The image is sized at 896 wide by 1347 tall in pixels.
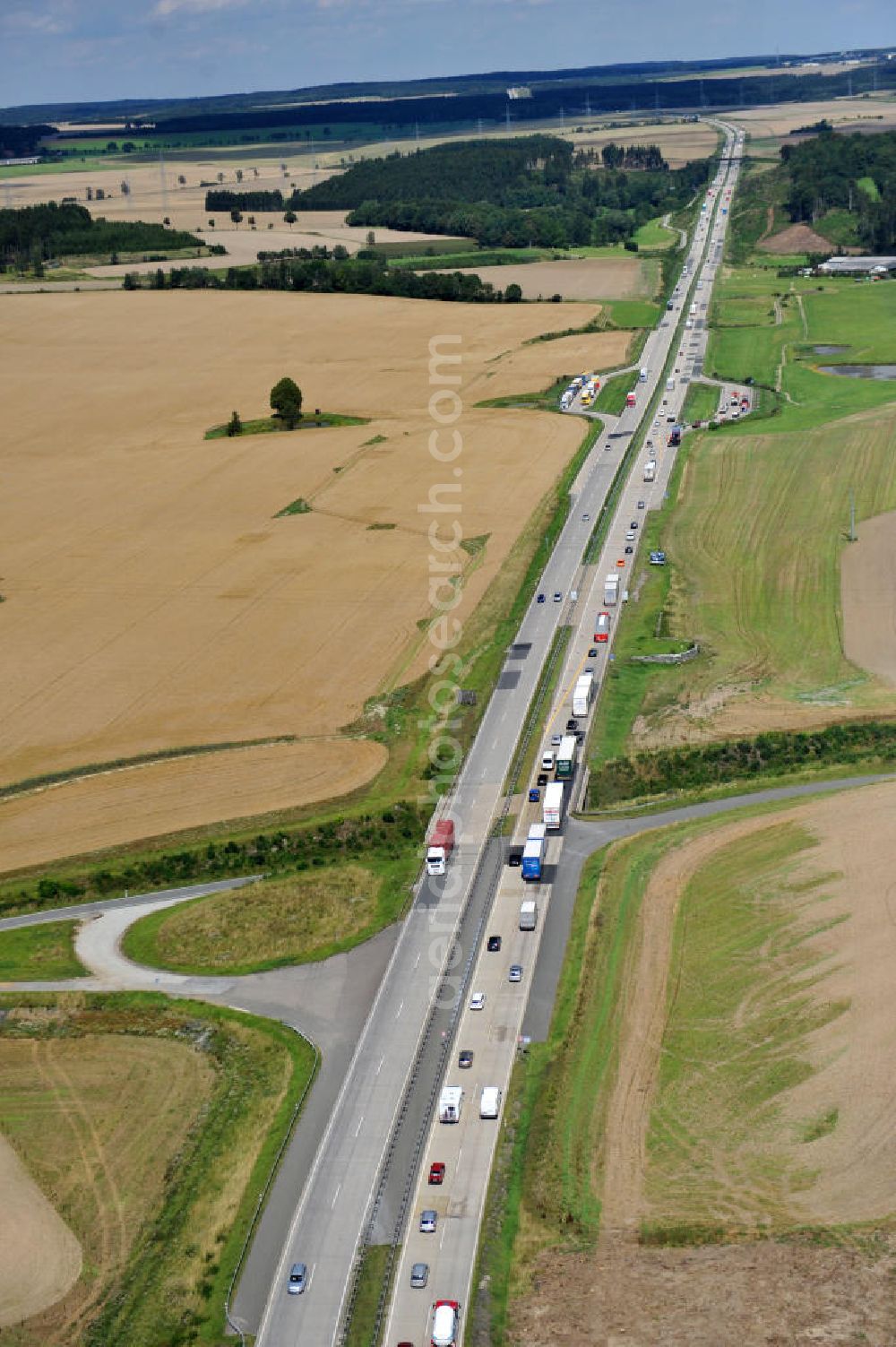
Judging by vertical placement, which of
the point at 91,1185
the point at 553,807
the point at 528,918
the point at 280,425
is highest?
the point at 280,425

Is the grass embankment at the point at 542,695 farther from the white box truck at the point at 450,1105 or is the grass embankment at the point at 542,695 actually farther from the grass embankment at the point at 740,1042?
the white box truck at the point at 450,1105

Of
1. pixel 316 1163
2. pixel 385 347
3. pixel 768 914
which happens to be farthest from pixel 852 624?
pixel 385 347

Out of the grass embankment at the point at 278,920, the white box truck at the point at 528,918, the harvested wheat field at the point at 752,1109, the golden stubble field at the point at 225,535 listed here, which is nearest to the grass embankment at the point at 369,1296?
the harvested wheat field at the point at 752,1109

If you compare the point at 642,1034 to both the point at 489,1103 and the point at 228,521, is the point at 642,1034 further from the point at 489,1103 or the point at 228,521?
the point at 228,521

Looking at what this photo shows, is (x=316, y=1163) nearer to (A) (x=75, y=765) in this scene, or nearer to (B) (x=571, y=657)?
(A) (x=75, y=765)

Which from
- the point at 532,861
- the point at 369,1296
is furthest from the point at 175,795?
the point at 369,1296

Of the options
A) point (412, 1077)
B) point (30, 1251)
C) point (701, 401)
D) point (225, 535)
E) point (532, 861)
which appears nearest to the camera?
point (30, 1251)

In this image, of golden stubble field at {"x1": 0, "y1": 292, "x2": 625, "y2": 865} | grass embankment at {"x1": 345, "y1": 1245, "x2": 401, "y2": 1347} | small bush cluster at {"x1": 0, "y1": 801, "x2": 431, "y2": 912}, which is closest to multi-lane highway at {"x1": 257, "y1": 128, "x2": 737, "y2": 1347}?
grass embankment at {"x1": 345, "y1": 1245, "x2": 401, "y2": 1347}

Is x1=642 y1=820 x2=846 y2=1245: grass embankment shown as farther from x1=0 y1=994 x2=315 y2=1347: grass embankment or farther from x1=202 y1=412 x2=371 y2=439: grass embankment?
x1=202 y1=412 x2=371 y2=439: grass embankment
